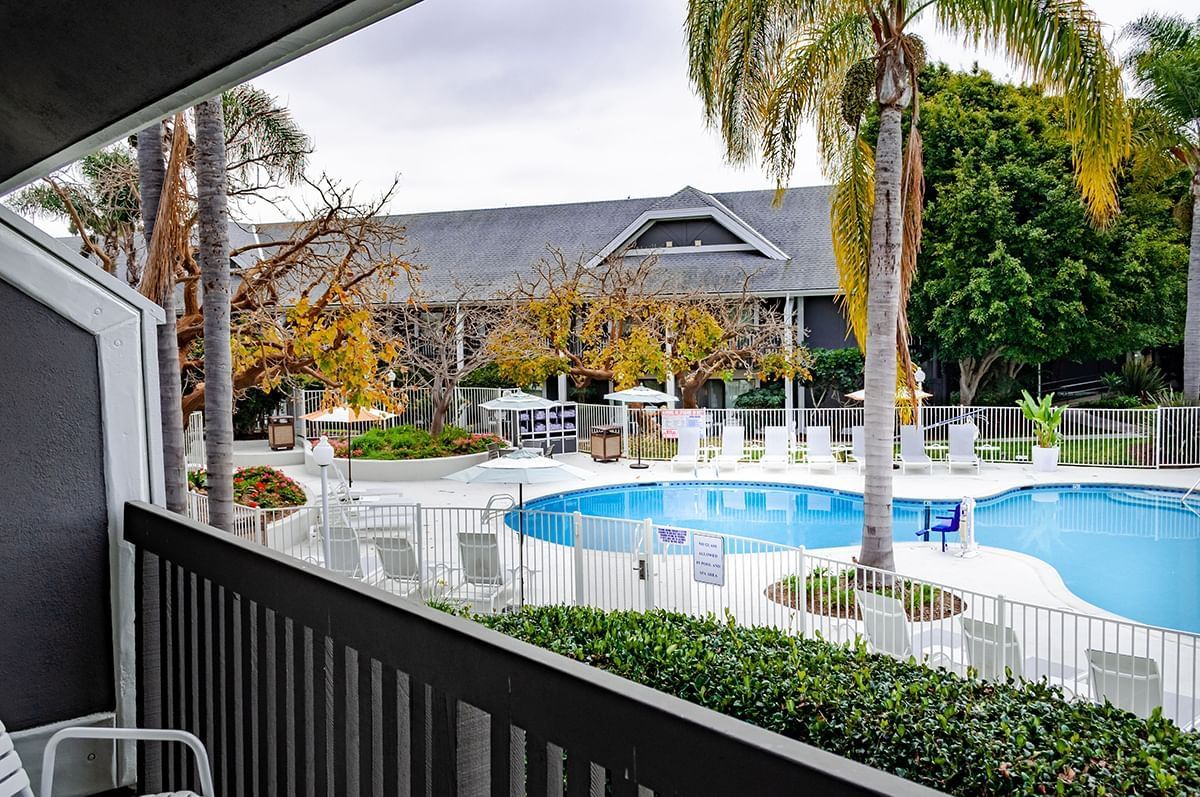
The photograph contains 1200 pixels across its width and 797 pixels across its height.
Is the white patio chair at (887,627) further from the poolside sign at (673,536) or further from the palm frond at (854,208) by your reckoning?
the palm frond at (854,208)

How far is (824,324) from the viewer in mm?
26031

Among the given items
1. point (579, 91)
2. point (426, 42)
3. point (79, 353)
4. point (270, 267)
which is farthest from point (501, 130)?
point (79, 353)

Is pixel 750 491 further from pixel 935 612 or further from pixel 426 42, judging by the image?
pixel 426 42

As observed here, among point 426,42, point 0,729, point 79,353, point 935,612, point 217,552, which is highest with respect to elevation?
point 426,42

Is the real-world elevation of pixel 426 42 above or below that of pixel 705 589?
above

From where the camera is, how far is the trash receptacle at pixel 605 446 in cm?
2108

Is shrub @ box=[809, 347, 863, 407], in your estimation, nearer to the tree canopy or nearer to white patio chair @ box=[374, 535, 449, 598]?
the tree canopy

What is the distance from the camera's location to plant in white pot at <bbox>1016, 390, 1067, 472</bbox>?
19.2 meters

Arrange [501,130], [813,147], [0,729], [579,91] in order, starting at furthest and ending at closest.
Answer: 1. [501,130]
2. [579,91]
3. [813,147]
4. [0,729]

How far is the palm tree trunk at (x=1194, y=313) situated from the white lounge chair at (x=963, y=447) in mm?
6782

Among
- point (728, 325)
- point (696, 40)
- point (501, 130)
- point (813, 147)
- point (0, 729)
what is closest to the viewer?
point (0, 729)

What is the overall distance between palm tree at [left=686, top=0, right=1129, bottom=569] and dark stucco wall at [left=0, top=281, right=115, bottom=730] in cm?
865

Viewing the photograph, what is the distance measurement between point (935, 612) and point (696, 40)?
6887 millimetres

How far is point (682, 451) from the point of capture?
65.1 ft
